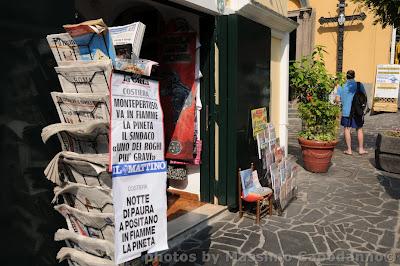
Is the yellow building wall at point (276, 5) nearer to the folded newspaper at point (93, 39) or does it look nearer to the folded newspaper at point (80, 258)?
the folded newspaper at point (93, 39)

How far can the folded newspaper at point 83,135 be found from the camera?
222 cm

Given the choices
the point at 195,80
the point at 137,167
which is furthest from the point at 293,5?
the point at 137,167

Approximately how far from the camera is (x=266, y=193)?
4.92 metres

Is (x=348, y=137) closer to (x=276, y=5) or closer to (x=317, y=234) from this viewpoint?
(x=276, y=5)

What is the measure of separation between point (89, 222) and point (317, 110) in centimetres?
562

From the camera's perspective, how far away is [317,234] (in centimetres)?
446

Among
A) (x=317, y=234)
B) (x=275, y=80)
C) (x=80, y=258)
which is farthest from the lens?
(x=275, y=80)

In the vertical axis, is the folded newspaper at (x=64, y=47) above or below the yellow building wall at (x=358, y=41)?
below

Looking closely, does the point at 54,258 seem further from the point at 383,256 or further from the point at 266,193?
the point at 383,256

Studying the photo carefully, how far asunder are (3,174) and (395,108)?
15.4 meters

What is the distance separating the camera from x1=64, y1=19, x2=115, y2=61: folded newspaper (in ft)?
6.82

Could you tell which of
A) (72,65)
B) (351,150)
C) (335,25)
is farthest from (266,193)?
(335,25)

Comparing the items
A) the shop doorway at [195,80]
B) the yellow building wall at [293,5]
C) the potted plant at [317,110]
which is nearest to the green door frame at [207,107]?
the shop doorway at [195,80]

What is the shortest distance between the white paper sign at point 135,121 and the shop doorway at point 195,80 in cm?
281
